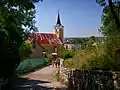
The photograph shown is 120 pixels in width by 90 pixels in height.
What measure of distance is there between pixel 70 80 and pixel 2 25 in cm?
560

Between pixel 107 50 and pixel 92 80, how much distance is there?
5.73 feet

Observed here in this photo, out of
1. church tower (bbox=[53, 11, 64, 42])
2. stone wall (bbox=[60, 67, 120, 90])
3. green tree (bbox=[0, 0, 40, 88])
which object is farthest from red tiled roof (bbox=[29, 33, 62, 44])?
stone wall (bbox=[60, 67, 120, 90])

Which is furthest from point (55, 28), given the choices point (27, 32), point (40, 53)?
point (27, 32)

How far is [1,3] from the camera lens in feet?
53.1

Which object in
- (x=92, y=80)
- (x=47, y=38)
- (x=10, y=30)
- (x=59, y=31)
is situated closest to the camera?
(x=92, y=80)

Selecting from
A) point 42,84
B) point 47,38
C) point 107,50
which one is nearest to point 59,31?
point 47,38

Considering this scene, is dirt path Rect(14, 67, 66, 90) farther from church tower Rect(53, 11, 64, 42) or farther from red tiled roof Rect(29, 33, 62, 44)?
church tower Rect(53, 11, 64, 42)

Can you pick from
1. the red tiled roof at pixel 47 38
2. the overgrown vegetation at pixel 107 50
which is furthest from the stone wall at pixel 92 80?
the red tiled roof at pixel 47 38

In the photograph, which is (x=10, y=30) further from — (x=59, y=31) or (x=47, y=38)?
(x=59, y=31)

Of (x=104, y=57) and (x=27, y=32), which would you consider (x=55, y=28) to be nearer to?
(x=27, y=32)

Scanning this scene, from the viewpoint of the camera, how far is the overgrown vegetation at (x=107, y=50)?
583 inches

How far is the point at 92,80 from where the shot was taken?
50.6 ft

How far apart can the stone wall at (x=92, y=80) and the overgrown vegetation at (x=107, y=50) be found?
1.54 feet

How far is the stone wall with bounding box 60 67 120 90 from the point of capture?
45.1 ft
